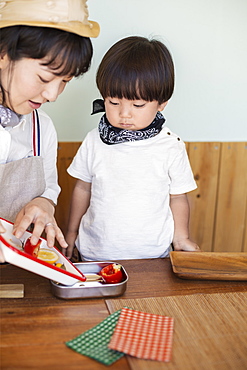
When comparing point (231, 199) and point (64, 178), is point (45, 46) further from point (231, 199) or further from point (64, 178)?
point (231, 199)

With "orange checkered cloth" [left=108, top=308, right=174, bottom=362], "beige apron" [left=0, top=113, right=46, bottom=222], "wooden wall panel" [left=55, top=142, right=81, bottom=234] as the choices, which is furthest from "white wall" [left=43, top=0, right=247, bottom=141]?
"orange checkered cloth" [left=108, top=308, right=174, bottom=362]

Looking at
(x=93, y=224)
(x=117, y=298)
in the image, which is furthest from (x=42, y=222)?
(x=93, y=224)

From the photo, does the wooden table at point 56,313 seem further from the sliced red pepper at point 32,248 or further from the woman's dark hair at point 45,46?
the woman's dark hair at point 45,46

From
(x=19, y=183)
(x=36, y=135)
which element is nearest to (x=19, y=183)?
(x=19, y=183)

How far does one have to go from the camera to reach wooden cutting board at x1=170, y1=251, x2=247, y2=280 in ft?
3.80

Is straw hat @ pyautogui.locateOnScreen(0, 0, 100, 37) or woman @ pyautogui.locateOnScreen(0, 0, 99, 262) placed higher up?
straw hat @ pyautogui.locateOnScreen(0, 0, 100, 37)

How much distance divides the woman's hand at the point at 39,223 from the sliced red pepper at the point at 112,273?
0.12 meters

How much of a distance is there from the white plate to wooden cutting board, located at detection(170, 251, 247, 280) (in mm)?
283

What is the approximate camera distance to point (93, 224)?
1.53m

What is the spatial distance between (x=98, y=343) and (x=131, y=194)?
69 centimetres

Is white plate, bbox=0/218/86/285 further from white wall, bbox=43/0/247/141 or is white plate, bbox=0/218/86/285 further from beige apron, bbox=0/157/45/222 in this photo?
white wall, bbox=43/0/247/141

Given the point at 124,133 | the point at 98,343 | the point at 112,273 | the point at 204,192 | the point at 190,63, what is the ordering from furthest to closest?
the point at 204,192 < the point at 190,63 < the point at 124,133 < the point at 112,273 < the point at 98,343

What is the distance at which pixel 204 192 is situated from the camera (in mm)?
2096

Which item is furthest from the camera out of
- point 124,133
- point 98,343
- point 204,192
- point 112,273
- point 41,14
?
point 204,192
